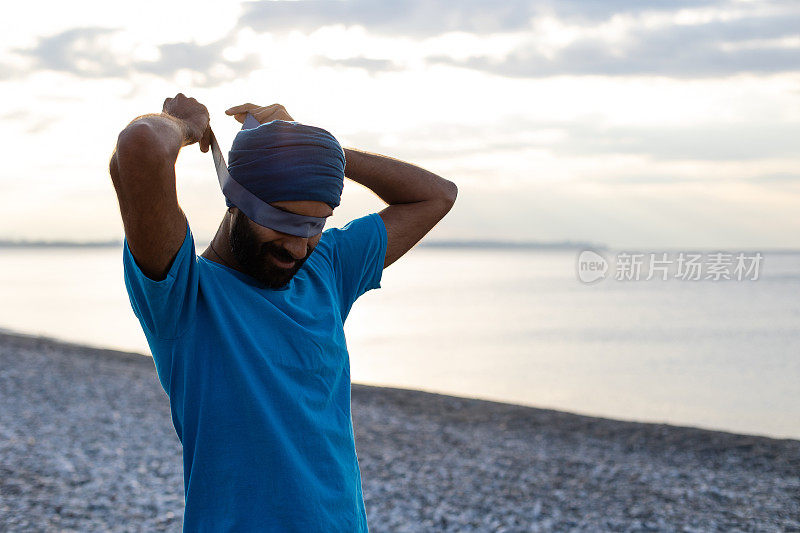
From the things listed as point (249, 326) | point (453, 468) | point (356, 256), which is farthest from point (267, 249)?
point (453, 468)

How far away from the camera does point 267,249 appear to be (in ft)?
6.55

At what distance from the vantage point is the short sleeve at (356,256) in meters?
2.48

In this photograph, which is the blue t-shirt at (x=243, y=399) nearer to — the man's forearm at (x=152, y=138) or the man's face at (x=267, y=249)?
the man's face at (x=267, y=249)

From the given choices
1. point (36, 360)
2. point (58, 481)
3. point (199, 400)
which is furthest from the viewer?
point (36, 360)

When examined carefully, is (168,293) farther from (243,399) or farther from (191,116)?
(191,116)

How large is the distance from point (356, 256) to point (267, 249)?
55 centimetres

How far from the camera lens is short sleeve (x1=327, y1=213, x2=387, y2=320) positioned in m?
2.48

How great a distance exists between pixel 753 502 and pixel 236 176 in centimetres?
893

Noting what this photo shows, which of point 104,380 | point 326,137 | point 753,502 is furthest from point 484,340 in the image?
point 326,137

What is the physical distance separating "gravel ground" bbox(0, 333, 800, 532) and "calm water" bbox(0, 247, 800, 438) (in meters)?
4.34

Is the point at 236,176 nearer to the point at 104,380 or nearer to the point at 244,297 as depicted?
the point at 244,297

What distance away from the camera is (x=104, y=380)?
1614cm

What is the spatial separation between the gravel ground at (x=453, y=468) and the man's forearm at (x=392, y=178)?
18.7ft

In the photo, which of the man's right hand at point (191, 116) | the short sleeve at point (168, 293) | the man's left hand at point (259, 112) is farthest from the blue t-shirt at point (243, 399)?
the man's left hand at point (259, 112)
